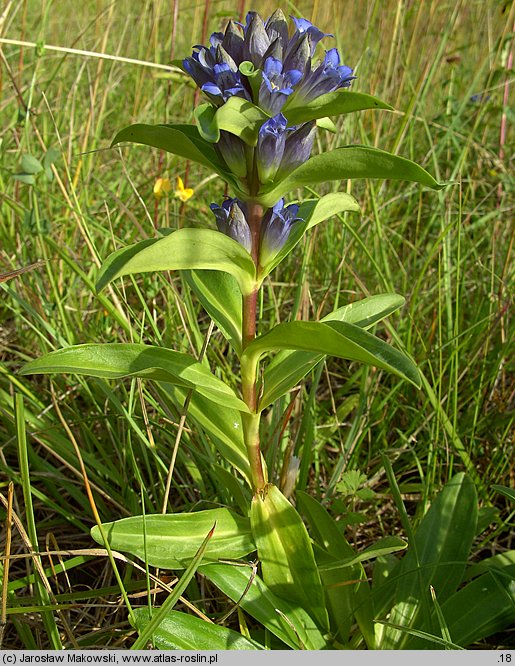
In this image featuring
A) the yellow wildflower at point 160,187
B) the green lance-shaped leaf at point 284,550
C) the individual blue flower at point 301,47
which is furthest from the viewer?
the yellow wildflower at point 160,187

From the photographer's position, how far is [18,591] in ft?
4.90

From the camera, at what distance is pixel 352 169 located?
3.45 ft

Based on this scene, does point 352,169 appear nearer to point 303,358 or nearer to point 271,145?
point 271,145

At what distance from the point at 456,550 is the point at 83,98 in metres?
2.81

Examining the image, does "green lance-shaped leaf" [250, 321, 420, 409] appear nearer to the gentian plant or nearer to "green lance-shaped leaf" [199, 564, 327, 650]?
the gentian plant

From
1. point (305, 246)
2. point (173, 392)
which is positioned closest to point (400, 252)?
point (305, 246)

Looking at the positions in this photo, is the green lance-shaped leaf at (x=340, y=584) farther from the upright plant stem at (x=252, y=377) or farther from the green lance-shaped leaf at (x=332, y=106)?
the green lance-shaped leaf at (x=332, y=106)

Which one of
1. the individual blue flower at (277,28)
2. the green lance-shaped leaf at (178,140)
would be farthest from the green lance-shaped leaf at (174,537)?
the individual blue flower at (277,28)

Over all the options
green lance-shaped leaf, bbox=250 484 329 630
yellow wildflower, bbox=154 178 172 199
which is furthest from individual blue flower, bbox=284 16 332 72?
yellow wildflower, bbox=154 178 172 199

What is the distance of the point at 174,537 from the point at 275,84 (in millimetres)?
855

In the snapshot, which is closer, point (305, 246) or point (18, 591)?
point (18, 591)

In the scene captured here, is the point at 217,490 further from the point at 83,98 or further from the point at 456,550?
the point at 83,98

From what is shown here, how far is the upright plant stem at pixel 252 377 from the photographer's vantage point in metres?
1.19

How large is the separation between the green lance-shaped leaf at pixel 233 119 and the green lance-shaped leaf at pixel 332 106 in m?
0.08
